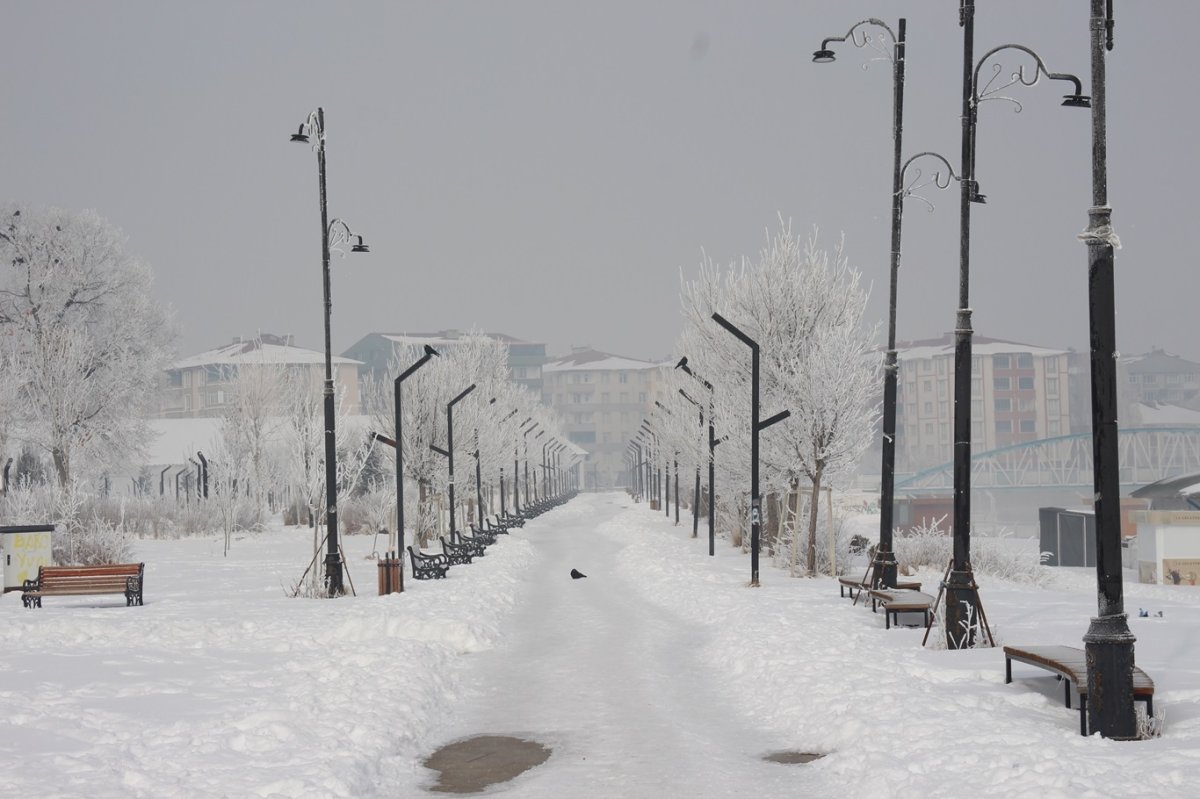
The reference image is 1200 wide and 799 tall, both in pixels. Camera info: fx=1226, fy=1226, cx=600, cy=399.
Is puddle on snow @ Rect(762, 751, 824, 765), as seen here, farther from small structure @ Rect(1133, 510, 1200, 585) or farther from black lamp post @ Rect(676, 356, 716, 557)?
small structure @ Rect(1133, 510, 1200, 585)

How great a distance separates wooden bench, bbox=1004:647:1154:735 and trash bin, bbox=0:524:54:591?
19168mm

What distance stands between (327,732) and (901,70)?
15.8 metres

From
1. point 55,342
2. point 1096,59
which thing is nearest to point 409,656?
point 1096,59

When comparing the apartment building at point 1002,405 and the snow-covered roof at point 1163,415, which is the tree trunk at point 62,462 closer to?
the apartment building at point 1002,405

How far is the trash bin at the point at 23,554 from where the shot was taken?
79.0ft

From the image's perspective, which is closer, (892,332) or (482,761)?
(482,761)

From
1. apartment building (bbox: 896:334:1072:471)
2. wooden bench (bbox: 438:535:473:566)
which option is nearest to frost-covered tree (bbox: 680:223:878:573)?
wooden bench (bbox: 438:535:473:566)

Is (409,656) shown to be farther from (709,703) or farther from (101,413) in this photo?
(101,413)

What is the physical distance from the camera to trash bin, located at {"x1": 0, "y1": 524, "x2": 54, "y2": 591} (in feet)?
79.0

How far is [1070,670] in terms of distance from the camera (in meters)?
9.88

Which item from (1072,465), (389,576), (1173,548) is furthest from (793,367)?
(1072,465)

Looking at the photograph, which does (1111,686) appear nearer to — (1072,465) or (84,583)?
(84,583)

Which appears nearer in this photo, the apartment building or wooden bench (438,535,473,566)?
wooden bench (438,535,473,566)

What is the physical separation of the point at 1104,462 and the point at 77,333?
46.2 meters
